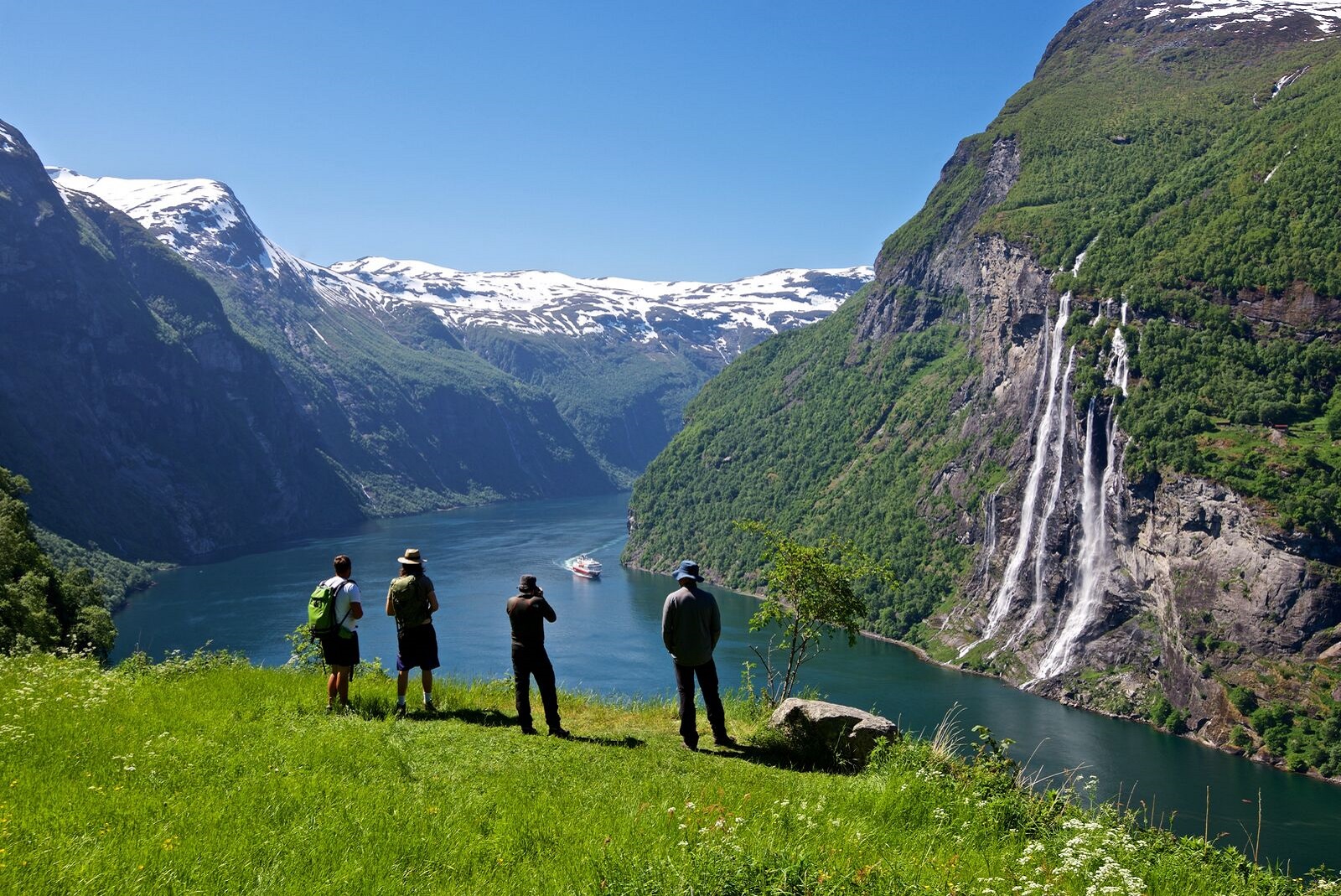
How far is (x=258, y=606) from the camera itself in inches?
4582

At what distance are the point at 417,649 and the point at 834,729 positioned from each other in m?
6.10

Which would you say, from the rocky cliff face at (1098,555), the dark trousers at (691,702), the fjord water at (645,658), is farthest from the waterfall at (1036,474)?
the dark trousers at (691,702)

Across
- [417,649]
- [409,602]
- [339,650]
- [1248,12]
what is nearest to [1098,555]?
Result: [417,649]

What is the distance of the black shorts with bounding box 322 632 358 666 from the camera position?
12.3 meters

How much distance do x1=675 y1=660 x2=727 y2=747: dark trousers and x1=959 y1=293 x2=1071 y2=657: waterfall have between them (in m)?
95.2

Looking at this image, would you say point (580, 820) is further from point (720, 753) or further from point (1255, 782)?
point (1255, 782)

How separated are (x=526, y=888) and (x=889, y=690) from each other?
8452 centimetres

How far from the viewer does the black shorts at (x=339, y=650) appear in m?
12.3

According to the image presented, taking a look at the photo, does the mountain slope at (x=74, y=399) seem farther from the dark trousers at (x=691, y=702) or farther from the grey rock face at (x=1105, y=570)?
the dark trousers at (x=691, y=702)

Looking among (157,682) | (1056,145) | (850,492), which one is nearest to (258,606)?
(850,492)

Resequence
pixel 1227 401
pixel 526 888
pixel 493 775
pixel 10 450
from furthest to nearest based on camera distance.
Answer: pixel 10 450, pixel 1227 401, pixel 493 775, pixel 526 888

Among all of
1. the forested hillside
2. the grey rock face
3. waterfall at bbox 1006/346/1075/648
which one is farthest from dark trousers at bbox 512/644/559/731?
waterfall at bbox 1006/346/1075/648

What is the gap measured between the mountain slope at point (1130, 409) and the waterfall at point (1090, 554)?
32 cm

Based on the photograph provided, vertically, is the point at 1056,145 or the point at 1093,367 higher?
the point at 1056,145
